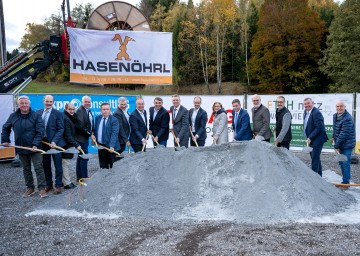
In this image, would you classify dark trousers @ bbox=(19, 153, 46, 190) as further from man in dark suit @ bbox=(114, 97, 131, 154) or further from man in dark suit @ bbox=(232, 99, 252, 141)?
man in dark suit @ bbox=(232, 99, 252, 141)

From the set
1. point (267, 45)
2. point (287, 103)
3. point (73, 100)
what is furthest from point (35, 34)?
point (287, 103)

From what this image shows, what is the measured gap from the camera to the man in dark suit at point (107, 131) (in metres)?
6.89

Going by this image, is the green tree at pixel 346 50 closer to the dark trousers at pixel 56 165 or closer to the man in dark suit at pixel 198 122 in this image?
the man in dark suit at pixel 198 122

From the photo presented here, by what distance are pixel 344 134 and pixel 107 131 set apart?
4.53 m

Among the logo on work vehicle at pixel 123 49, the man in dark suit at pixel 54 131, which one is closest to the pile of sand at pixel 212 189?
the man in dark suit at pixel 54 131

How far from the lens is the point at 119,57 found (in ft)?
34.9

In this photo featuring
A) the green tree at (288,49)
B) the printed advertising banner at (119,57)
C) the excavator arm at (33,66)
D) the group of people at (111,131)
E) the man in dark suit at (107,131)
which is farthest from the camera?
the green tree at (288,49)

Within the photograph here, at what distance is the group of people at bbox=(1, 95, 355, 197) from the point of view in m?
6.57

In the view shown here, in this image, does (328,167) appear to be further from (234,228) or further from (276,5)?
(276,5)

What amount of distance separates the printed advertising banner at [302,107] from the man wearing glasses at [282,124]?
3874 mm

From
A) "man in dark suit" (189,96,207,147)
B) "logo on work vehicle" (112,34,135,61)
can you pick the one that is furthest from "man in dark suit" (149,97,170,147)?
"logo on work vehicle" (112,34,135,61)

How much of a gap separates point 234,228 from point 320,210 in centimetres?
154

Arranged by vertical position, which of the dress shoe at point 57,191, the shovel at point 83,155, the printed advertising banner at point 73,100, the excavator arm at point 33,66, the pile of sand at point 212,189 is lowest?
the dress shoe at point 57,191

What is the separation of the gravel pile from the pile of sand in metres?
0.18
